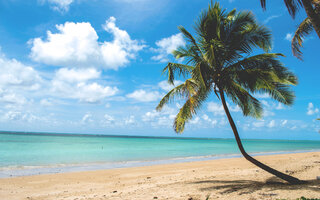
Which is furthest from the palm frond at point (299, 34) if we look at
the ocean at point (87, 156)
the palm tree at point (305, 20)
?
the ocean at point (87, 156)

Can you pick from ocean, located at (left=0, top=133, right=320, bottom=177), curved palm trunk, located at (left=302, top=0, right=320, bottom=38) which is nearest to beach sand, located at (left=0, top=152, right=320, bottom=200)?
ocean, located at (left=0, top=133, right=320, bottom=177)

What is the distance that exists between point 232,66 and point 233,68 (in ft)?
0.35

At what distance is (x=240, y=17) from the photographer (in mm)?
6348

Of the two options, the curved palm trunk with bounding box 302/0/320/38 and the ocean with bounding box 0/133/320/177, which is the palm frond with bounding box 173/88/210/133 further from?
the ocean with bounding box 0/133/320/177

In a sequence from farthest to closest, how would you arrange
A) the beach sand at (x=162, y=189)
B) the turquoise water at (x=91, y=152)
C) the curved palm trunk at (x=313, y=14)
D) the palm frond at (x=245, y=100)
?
the turquoise water at (x=91, y=152) < the palm frond at (x=245, y=100) < the beach sand at (x=162, y=189) < the curved palm trunk at (x=313, y=14)

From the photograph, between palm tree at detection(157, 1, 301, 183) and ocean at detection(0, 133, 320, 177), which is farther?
ocean at detection(0, 133, 320, 177)

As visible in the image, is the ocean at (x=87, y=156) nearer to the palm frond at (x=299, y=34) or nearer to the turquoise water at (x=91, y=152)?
the turquoise water at (x=91, y=152)

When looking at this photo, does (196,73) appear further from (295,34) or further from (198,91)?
(295,34)

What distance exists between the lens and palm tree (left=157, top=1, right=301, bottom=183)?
235 inches

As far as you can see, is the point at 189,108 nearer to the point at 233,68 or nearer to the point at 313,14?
the point at 233,68

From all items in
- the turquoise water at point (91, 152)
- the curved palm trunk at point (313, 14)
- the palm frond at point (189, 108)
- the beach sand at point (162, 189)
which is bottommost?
the turquoise water at point (91, 152)

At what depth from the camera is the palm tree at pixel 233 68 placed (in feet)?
19.5

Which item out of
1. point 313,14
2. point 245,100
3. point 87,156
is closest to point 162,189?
point 245,100

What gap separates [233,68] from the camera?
6438 mm
